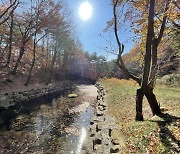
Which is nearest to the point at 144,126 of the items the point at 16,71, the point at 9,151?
the point at 9,151

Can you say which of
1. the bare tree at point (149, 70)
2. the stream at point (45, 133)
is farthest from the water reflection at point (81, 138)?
the bare tree at point (149, 70)

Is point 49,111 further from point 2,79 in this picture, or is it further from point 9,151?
point 2,79

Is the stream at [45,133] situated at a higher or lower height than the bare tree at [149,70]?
lower

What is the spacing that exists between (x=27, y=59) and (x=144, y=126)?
30.3 metres

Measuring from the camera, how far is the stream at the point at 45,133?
343 inches

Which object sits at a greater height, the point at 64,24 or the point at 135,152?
the point at 64,24

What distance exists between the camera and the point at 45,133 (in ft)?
35.3

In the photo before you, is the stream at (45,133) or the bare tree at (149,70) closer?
the stream at (45,133)

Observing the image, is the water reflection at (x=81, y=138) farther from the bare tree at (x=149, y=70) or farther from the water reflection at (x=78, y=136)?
the bare tree at (x=149, y=70)

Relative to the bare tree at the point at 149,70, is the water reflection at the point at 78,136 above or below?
below

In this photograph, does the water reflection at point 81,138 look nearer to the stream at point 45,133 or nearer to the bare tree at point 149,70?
the stream at point 45,133

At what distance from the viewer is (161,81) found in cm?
2844

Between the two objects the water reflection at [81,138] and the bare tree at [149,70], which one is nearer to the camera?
the water reflection at [81,138]

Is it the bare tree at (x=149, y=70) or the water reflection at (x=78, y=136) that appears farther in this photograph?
the bare tree at (x=149, y=70)
